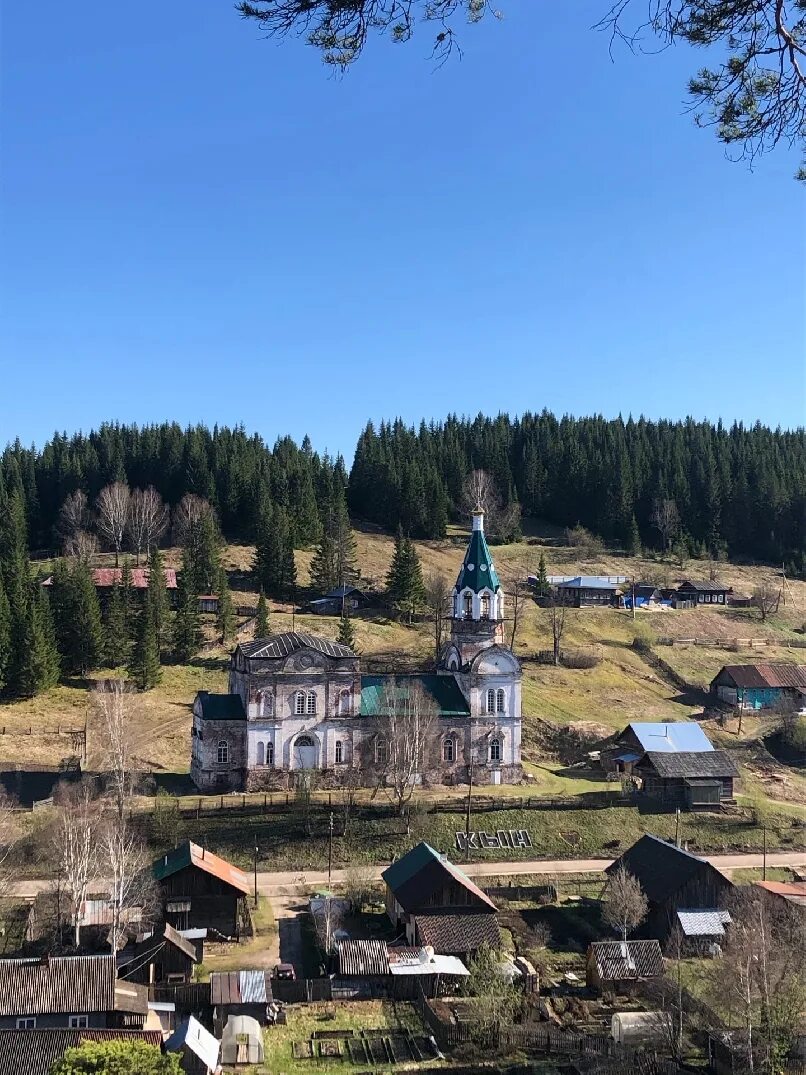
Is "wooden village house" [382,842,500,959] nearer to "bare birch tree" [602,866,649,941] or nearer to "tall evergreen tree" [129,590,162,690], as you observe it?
"bare birch tree" [602,866,649,941]

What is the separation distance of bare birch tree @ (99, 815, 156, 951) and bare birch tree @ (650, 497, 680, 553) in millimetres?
76364

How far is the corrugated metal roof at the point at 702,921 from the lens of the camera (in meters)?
29.8

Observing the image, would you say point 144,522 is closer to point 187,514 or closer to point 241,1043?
A: point 187,514

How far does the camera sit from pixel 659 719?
55.5m

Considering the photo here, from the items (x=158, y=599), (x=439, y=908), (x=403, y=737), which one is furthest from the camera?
(x=158, y=599)

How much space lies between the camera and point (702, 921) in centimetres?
3025

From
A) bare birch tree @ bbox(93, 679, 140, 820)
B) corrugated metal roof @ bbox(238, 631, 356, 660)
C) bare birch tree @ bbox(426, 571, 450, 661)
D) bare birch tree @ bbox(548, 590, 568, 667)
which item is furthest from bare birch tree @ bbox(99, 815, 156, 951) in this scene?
bare birch tree @ bbox(548, 590, 568, 667)

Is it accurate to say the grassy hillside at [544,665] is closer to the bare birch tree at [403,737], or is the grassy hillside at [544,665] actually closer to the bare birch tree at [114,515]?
the bare birch tree at [114,515]

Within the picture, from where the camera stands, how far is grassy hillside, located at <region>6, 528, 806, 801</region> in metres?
47.1

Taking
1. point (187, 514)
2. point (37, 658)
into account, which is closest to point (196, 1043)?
point (37, 658)

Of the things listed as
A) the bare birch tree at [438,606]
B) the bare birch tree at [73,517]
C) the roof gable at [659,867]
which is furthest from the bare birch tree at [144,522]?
the roof gable at [659,867]

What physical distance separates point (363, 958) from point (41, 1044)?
32.3ft

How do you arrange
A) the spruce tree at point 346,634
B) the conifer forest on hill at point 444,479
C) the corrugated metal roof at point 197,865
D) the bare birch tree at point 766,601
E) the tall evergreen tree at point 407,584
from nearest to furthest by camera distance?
the corrugated metal roof at point 197,865 → the spruce tree at point 346,634 → the tall evergreen tree at point 407,584 → the bare birch tree at point 766,601 → the conifer forest on hill at point 444,479

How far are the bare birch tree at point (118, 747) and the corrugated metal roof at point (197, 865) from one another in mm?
3814
